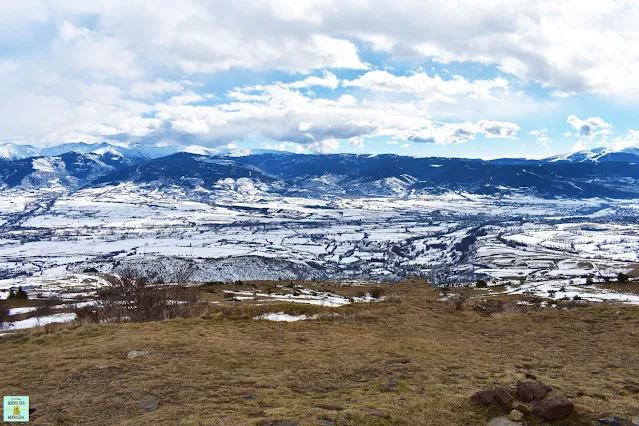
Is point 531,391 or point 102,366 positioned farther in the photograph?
point 102,366

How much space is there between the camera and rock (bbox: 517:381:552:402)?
889 centimetres

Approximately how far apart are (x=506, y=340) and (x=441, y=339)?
2796mm

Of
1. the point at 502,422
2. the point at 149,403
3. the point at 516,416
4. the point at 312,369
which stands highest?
the point at 516,416

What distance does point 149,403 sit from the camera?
9391mm

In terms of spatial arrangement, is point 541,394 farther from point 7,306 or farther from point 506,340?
point 7,306

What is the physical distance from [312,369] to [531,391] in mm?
6054

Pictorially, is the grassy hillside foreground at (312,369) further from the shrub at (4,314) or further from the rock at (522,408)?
the shrub at (4,314)

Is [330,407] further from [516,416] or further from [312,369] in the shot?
[516,416]

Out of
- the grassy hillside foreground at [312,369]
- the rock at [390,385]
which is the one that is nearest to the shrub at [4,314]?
the grassy hillside foreground at [312,369]

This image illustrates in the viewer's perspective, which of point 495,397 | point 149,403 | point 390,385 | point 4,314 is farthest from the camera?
point 4,314

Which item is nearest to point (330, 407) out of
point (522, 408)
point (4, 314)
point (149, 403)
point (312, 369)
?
point (312, 369)

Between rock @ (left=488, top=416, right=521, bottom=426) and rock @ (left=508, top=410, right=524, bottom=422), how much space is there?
7cm

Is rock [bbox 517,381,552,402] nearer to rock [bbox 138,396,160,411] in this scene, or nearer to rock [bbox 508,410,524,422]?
rock [bbox 508,410,524,422]

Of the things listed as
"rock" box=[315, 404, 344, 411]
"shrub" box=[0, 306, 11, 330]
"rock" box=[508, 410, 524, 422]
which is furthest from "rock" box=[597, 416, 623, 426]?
"shrub" box=[0, 306, 11, 330]
